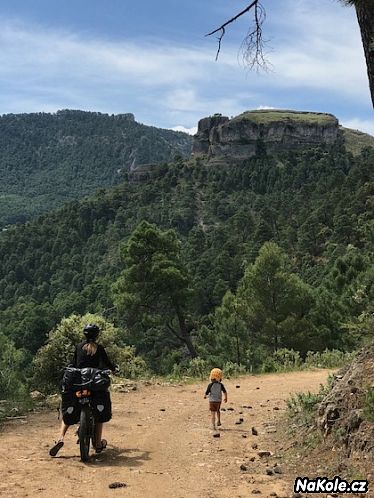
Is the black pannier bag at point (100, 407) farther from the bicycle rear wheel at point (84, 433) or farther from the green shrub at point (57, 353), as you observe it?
the green shrub at point (57, 353)

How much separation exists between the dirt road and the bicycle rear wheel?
0.12m

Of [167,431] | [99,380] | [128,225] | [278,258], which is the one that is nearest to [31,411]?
[167,431]

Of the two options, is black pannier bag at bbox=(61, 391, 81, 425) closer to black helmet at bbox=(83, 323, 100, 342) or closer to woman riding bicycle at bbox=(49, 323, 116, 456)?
woman riding bicycle at bbox=(49, 323, 116, 456)

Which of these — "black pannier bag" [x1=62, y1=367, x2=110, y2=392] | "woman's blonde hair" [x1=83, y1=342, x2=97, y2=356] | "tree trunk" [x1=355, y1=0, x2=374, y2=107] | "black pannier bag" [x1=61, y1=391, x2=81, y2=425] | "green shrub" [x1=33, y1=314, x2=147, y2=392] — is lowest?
"green shrub" [x1=33, y1=314, x2=147, y2=392]

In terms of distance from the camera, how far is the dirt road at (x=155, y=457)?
4504mm

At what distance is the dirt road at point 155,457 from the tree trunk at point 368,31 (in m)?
3.58

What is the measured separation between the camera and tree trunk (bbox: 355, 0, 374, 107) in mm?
4098

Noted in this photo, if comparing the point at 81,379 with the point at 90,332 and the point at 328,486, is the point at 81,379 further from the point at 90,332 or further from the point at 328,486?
the point at 328,486

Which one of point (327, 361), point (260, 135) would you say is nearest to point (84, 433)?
point (327, 361)

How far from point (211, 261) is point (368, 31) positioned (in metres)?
54.5

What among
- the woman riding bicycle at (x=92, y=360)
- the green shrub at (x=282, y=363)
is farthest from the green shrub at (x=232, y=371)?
the woman riding bicycle at (x=92, y=360)

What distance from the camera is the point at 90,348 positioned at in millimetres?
5758

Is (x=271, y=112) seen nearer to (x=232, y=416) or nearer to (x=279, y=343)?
(x=279, y=343)

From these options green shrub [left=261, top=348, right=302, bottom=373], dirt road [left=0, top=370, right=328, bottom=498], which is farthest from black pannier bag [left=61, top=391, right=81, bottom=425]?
green shrub [left=261, top=348, right=302, bottom=373]
